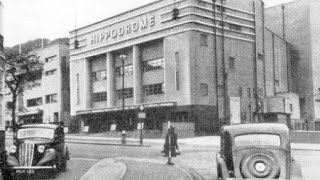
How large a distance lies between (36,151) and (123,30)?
38581mm

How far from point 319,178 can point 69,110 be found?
56293 millimetres

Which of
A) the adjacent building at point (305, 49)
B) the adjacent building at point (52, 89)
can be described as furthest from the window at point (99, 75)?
the adjacent building at point (305, 49)

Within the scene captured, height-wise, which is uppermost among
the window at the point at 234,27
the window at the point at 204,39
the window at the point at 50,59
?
the window at the point at 234,27

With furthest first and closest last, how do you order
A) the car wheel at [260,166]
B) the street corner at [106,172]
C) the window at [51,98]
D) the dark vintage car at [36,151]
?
the window at [51,98], the street corner at [106,172], the dark vintage car at [36,151], the car wheel at [260,166]

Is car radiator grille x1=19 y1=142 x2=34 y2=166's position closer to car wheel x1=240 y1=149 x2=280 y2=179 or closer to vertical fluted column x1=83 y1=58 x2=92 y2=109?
car wheel x1=240 y1=149 x2=280 y2=179

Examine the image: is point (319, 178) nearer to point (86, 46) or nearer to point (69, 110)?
point (86, 46)

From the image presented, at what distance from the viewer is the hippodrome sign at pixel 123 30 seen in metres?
49.7

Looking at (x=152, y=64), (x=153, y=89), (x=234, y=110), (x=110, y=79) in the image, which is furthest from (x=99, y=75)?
(x=234, y=110)

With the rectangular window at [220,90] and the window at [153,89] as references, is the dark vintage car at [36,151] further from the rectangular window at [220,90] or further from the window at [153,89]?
the window at [153,89]

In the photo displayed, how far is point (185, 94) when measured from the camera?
45.1 meters

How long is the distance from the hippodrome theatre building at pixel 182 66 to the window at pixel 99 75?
145 millimetres

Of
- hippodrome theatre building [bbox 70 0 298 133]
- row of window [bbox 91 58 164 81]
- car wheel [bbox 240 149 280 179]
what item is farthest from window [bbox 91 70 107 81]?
car wheel [bbox 240 149 280 179]

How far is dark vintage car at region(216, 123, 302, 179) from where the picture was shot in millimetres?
11242

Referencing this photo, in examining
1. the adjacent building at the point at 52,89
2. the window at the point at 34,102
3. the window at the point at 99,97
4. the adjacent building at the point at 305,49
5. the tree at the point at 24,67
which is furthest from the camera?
the window at the point at 34,102
